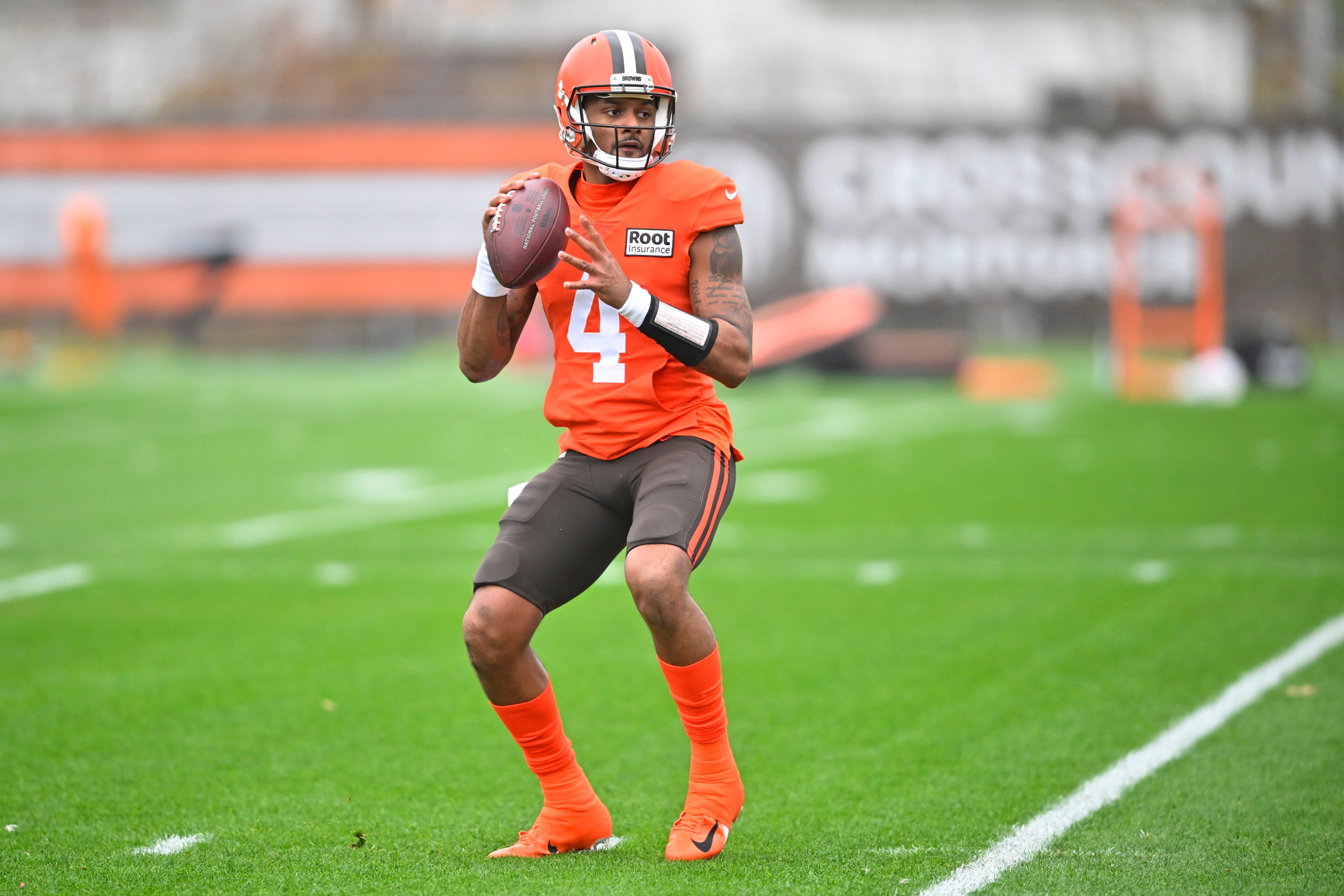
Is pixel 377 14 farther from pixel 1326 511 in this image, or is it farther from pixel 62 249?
pixel 1326 511

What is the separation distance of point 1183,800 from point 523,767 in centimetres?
189

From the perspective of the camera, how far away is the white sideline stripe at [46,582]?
7621mm

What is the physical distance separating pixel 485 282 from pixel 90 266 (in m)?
16.9

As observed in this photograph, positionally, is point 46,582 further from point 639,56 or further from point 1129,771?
point 1129,771

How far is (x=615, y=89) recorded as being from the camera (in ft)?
13.2

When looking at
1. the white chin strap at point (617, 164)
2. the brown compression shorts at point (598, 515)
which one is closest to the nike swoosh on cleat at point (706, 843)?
the brown compression shorts at point (598, 515)

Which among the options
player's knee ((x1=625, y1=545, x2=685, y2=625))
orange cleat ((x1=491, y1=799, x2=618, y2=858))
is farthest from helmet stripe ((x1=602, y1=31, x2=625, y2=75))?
orange cleat ((x1=491, y1=799, x2=618, y2=858))

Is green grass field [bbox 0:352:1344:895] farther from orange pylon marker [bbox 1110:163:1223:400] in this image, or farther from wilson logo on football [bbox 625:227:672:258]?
orange pylon marker [bbox 1110:163:1223:400]

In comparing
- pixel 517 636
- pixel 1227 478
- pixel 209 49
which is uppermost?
pixel 209 49

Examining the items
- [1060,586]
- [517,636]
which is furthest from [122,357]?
[517,636]

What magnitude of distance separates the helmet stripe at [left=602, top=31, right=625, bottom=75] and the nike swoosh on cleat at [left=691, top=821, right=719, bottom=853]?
6.16 feet

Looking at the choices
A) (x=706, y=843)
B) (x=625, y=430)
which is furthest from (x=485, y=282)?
(x=706, y=843)

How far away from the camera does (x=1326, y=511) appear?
31.0 feet

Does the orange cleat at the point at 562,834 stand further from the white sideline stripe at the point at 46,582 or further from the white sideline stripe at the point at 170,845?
the white sideline stripe at the point at 46,582
